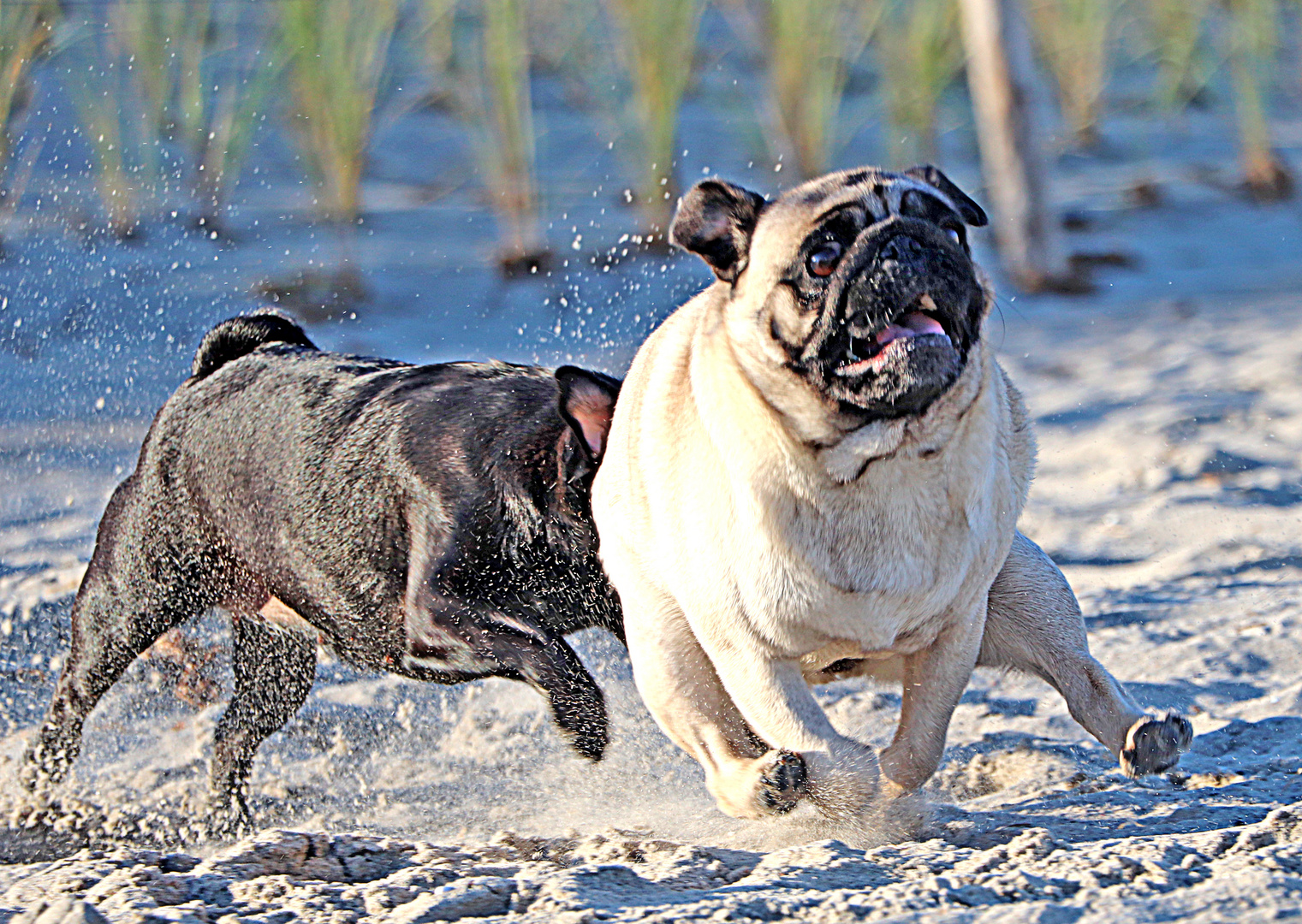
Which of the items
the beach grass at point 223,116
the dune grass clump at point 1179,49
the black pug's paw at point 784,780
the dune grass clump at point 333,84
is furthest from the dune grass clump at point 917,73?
the black pug's paw at point 784,780

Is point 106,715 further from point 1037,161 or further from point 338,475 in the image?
point 1037,161

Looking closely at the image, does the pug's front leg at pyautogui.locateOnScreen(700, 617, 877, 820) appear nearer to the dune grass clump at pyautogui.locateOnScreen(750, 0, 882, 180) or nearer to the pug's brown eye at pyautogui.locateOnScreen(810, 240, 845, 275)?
the pug's brown eye at pyautogui.locateOnScreen(810, 240, 845, 275)

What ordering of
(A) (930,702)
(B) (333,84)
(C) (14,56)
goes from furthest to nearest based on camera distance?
1. (B) (333,84)
2. (C) (14,56)
3. (A) (930,702)

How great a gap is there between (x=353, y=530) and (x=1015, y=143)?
5.19 m

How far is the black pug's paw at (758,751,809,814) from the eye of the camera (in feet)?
8.64

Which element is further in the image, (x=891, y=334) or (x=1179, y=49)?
(x=1179, y=49)

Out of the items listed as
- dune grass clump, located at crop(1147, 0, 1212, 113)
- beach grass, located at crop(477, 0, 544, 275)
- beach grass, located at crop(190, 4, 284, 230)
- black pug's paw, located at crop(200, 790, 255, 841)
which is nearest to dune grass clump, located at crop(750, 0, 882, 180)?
Answer: beach grass, located at crop(477, 0, 544, 275)

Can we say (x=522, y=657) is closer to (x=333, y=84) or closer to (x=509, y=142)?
(x=333, y=84)

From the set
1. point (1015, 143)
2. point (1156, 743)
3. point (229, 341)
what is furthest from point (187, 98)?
point (1156, 743)

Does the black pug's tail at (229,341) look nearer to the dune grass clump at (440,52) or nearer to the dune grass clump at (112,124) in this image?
the dune grass clump at (112,124)

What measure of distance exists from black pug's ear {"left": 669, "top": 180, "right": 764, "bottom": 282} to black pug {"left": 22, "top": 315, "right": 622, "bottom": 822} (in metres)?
0.47

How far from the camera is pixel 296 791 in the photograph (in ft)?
12.0

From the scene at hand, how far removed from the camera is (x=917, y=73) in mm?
7770

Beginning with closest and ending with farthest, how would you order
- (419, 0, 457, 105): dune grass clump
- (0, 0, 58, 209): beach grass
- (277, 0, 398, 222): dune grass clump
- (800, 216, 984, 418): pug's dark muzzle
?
(800, 216, 984, 418): pug's dark muzzle < (0, 0, 58, 209): beach grass < (277, 0, 398, 222): dune grass clump < (419, 0, 457, 105): dune grass clump
